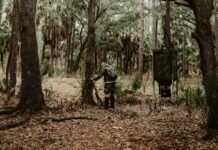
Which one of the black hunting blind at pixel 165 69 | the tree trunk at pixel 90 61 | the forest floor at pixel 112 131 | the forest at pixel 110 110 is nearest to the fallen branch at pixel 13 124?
the forest at pixel 110 110

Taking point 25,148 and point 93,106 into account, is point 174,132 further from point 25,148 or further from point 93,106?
point 93,106

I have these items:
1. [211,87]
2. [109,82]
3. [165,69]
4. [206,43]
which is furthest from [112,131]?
[165,69]

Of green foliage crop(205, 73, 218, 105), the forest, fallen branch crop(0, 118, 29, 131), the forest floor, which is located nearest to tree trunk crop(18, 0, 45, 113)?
the forest

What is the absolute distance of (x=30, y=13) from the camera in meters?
10.6

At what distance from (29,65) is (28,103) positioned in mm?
1039

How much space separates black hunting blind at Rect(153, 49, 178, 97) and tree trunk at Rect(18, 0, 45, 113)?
5035mm

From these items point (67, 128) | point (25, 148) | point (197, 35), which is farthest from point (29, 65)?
point (197, 35)

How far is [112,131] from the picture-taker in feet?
28.8

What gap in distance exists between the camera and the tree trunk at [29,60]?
10562 millimetres

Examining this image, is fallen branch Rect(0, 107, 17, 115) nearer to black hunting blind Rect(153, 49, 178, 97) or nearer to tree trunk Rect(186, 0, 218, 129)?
tree trunk Rect(186, 0, 218, 129)

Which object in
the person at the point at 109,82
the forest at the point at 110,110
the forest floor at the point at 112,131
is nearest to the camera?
the forest floor at the point at 112,131

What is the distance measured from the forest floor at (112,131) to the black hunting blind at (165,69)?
5.80 ft

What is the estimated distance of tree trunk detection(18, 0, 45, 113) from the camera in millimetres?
10562

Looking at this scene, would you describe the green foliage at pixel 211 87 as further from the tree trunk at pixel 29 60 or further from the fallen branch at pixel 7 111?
the fallen branch at pixel 7 111
